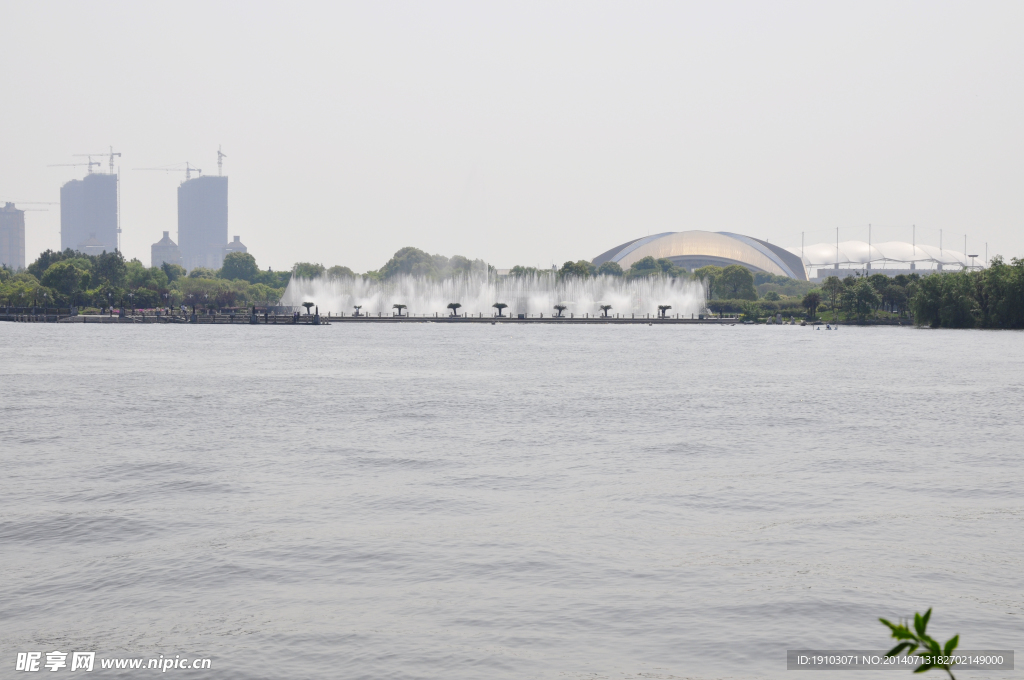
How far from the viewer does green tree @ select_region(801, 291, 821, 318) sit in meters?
171

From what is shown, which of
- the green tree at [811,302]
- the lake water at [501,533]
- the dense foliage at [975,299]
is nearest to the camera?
the lake water at [501,533]

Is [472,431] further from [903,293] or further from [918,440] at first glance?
[903,293]

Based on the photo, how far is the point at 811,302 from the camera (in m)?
172

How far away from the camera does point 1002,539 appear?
17.7 metres

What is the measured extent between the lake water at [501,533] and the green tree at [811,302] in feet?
428

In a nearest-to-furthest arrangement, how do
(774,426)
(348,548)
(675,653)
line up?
(675,653), (348,548), (774,426)

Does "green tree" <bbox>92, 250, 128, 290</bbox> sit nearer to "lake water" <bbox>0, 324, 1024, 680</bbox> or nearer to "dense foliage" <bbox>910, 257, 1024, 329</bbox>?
"dense foliage" <bbox>910, 257, 1024, 329</bbox>

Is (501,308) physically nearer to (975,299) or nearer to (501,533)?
(975,299)

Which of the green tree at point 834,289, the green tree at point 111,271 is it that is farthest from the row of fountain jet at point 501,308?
the green tree at point 111,271

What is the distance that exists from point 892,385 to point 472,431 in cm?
3097

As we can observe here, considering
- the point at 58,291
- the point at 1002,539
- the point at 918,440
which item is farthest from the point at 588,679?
the point at 58,291

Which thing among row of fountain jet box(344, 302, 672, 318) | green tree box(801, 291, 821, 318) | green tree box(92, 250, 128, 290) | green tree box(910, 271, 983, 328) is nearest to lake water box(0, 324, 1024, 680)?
green tree box(910, 271, 983, 328)

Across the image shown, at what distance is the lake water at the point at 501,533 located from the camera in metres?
12.5

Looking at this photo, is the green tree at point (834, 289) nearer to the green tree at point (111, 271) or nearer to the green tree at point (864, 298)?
the green tree at point (864, 298)
